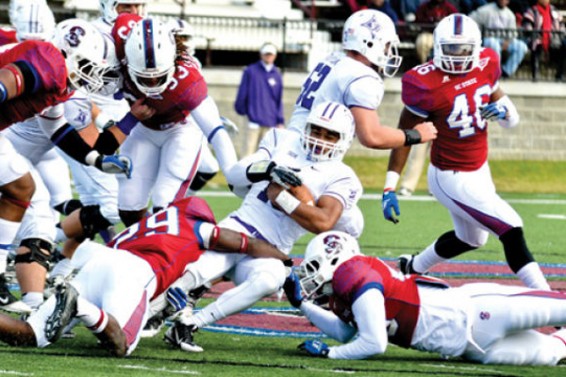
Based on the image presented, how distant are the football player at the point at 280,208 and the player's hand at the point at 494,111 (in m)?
1.22

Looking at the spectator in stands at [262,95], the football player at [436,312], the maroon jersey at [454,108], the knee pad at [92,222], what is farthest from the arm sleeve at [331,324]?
the spectator in stands at [262,95]

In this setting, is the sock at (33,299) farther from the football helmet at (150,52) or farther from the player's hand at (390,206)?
the player's hand at (390,206)

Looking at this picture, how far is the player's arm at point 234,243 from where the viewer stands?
A: 637cm

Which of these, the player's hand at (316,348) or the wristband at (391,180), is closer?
the player's hand at (316,348)

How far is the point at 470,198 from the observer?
301 inches

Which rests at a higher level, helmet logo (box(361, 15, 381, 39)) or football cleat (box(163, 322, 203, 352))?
helmet logo (box(361, 15, 381, 39))

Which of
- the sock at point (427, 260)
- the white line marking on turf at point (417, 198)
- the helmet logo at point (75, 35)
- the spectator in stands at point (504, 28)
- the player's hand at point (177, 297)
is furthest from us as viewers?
the spectator in stands at point (504, 28)

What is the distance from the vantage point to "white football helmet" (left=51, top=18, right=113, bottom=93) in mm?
7070

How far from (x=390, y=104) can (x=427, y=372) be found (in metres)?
13.7

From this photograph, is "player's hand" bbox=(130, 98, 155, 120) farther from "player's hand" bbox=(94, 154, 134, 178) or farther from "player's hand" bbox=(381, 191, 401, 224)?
"player's hand" bbox=(381, 191, 401, 224)

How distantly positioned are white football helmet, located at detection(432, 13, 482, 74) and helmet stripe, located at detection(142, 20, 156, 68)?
1.74m

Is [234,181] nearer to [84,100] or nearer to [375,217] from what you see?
[84,100]

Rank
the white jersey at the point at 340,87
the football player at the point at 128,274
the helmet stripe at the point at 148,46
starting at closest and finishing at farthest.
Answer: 1. the football player at the point at 128,274
2. the helmet stripe at the point at 148,46
3. the white jersey at the point at 340,87

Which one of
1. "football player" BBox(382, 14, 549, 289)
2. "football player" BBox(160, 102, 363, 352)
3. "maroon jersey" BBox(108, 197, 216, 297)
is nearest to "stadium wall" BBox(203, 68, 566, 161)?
"football player" BBox(382, 14, 549, 289)
